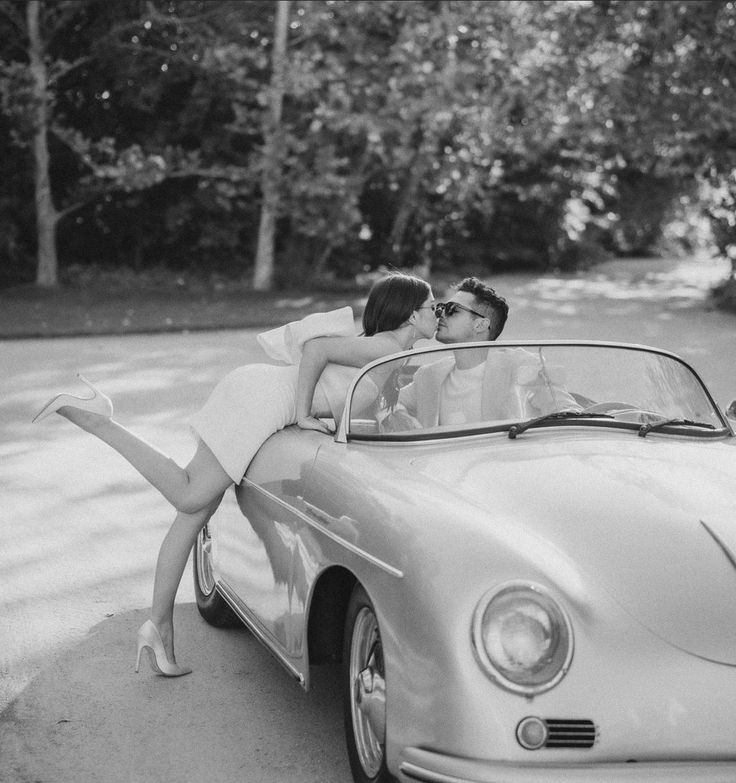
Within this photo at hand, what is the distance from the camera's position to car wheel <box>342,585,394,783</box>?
3.50 metres

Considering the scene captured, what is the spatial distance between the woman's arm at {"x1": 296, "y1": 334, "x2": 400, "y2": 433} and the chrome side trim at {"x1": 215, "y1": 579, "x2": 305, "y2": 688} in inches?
29.1

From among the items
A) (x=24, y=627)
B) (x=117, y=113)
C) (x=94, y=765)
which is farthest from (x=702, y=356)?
(x=117, y=113)

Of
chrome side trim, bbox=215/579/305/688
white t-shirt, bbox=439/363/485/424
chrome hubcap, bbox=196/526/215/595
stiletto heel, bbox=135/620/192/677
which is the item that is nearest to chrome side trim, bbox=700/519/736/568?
white t-shirt, bbox=439/363/485/424

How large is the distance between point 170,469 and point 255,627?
2.46 ft

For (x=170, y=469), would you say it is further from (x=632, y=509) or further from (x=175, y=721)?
(x=632, y=509)

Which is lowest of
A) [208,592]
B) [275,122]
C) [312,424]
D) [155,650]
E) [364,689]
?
[275,122]

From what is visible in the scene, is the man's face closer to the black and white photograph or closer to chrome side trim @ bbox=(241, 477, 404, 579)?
the black and white photograph

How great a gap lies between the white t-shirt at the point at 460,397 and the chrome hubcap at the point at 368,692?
101 centimetres

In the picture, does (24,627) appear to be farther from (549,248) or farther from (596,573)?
(549,248)

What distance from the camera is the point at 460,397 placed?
14.5 ft

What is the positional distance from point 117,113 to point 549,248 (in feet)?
53.7

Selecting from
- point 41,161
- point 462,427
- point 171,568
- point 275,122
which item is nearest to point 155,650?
point 171,568

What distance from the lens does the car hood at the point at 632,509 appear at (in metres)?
3.13

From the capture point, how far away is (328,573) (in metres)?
3.86
